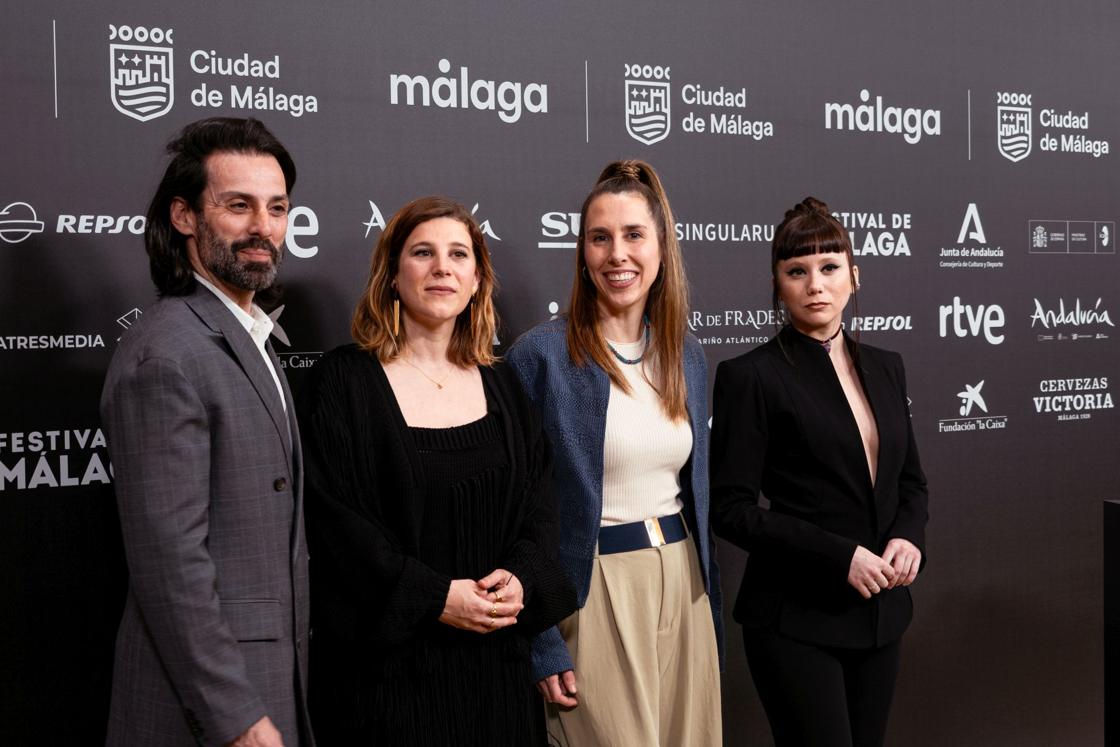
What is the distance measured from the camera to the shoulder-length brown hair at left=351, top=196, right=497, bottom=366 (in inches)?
80.5

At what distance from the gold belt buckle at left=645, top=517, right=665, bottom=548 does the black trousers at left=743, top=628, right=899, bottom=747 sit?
0.99 feet

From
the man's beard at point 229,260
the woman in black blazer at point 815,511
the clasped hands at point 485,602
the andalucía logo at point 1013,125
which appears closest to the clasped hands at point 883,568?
the woman in black blazer at point 815,511

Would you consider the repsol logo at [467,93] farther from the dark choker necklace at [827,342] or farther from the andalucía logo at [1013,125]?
the andalucía logo at [1013,125]

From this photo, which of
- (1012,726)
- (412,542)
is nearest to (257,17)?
(412,542)

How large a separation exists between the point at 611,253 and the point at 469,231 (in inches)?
12.6

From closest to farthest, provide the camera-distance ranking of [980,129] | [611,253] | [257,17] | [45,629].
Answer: [611,253] → [45,629] → [257,17] → [980,129]

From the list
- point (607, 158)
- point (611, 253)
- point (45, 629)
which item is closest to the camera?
point (611, 253)

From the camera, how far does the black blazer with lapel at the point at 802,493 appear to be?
2.18 m

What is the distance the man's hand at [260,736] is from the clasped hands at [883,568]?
1.17m

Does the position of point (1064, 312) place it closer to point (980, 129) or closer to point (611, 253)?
point (980, 129)

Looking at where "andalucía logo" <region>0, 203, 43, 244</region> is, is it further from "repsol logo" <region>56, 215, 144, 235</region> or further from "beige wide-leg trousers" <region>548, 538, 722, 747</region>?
"beige wide-leg trousers" <region>548, 538, 722, 747</region>

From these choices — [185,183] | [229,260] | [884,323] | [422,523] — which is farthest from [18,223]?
[884,323]

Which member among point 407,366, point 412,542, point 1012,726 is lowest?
point 1012,726

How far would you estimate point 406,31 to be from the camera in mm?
2721
